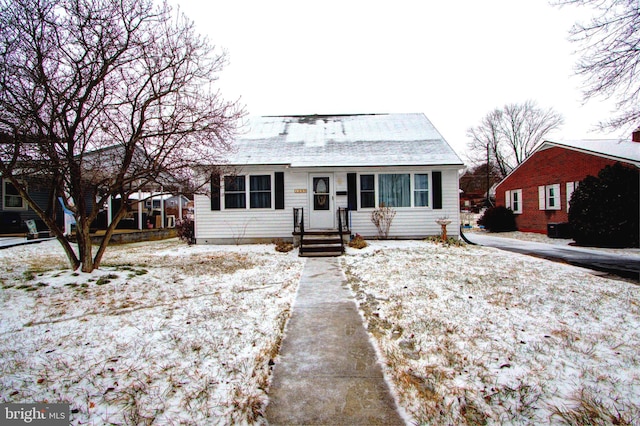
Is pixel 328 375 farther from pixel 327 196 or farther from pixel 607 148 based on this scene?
pixel 607 148

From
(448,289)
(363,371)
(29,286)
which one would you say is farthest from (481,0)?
(29,286)

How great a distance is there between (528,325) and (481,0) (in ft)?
27.6

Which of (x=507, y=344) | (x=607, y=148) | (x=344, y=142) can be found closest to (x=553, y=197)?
(x=607, y=148)

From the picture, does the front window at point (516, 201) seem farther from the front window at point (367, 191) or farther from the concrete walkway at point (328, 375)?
the concrete walkway at point (328, 375)

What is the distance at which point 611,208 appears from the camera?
11641mm

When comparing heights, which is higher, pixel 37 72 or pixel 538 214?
pixel 37 72

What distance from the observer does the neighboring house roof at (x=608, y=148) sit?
42.6 ft

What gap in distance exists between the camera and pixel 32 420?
227 centimetres

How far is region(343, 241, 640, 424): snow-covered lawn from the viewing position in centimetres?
229

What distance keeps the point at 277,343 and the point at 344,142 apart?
11320 millimetres

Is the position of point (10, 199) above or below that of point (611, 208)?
above

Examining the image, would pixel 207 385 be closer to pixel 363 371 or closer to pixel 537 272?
pixel 363 371

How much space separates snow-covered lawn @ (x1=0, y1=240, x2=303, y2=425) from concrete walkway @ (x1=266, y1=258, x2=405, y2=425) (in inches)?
6.8

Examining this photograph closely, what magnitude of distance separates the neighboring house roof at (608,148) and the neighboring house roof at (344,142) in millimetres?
7207
